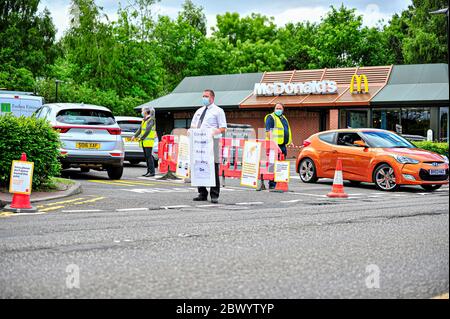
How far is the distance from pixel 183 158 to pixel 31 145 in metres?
5.99

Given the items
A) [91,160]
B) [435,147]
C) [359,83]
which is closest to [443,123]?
[359,83]

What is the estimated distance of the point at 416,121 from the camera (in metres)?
35.8

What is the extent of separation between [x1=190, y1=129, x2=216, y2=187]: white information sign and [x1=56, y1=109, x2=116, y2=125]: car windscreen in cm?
549

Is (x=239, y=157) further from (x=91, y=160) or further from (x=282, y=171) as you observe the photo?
(x=91, y=160)

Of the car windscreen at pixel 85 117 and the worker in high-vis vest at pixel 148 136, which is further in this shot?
the worker in high-vis vest at pixel 148 136

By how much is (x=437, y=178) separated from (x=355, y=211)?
6500mm

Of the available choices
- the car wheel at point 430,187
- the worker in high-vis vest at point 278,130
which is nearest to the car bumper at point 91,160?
the worker in high-vis vest at point 278,130

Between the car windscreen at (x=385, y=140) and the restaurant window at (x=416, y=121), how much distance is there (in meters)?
18.1

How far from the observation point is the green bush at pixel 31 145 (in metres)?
A: 13.1

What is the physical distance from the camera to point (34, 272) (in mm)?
5785

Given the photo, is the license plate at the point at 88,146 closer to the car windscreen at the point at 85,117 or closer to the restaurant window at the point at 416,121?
the car windscreen at the point at 85,117

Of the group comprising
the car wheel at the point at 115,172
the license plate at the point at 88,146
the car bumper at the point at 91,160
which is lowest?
the car wheel at the point at 115,172

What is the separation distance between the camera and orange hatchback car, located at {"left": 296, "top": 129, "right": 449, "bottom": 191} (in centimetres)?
1659
